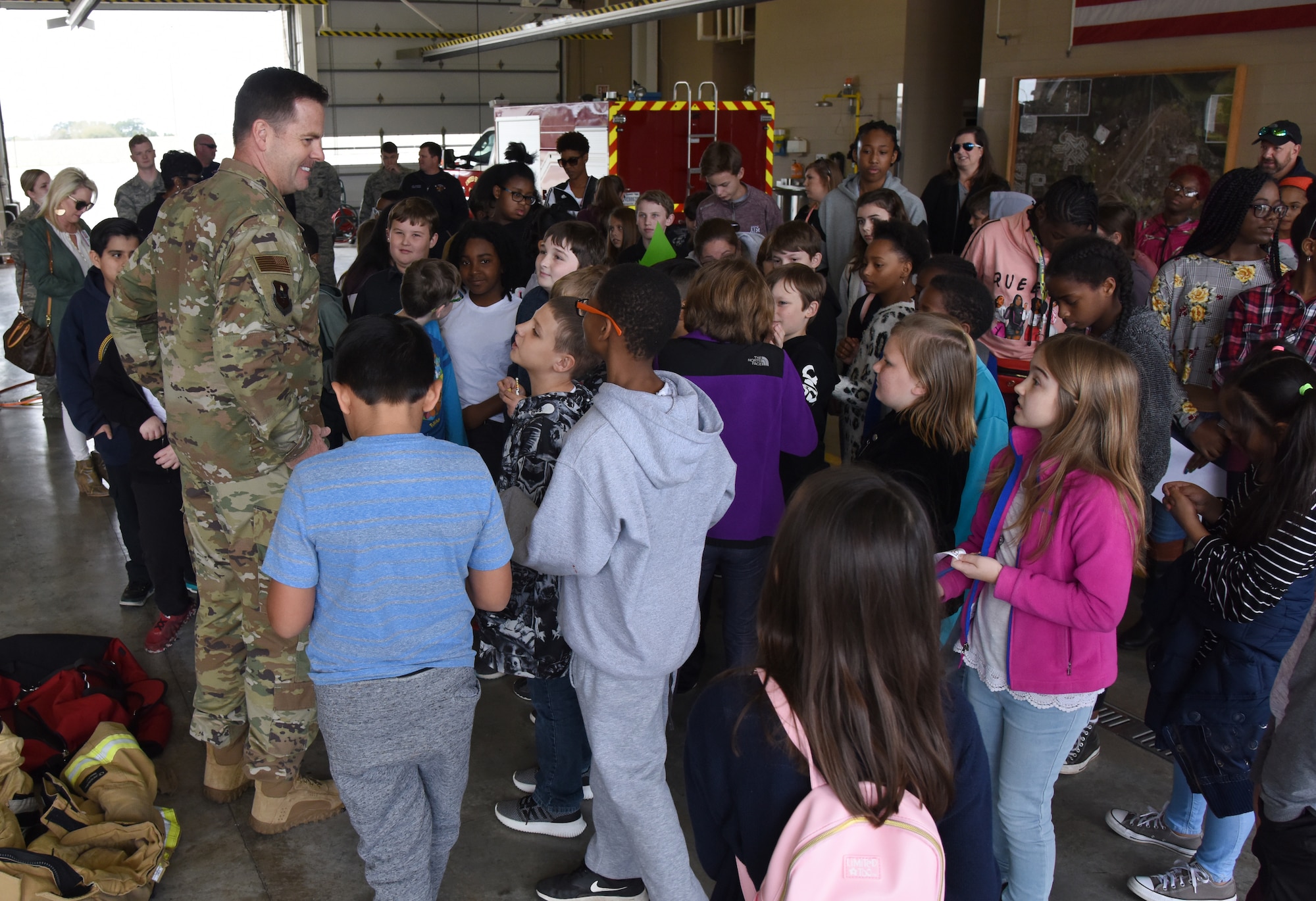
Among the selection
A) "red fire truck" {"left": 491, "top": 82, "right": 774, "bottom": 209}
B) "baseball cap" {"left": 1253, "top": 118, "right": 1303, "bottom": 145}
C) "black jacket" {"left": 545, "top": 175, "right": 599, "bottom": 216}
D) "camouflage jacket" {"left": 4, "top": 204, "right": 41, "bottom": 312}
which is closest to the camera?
"baseball cap" {"left": 1253, "top": 118, "right": 1303, "bottom": 145}

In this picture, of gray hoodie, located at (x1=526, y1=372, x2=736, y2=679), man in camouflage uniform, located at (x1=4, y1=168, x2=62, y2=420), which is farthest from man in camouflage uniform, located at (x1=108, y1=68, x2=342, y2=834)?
man in camouflage uniform, located at (x1=4, y1=168, x2=62, y2=420)

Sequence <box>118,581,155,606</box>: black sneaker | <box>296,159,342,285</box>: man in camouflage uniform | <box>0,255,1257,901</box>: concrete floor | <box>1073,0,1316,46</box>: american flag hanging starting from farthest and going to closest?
<box>296,159,342,285</box>: man in camouflage uniform, <box>1073,0,1316,46</box>: american flag hanging, <box>118,581,155,606</box>: black sneaker, <box>0,255,1257,901</box>: concrete floor

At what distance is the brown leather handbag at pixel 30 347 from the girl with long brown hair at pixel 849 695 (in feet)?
19.5

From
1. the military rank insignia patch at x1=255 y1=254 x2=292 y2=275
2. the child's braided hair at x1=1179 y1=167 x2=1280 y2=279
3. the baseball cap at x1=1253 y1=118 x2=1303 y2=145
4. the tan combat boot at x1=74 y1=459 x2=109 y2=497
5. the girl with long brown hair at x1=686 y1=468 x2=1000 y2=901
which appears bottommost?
the tan combat boot at x1=74 y1=459 x2=109 y2=497

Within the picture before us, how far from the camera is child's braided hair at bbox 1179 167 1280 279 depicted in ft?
11.6

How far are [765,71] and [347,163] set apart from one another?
8853 mm

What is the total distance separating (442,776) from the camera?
223 cm

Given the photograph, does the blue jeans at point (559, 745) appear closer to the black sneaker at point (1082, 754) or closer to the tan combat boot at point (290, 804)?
the tan combat boot at point (290, 804)

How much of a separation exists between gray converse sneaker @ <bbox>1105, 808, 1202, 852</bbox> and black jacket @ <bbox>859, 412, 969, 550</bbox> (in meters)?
0.98

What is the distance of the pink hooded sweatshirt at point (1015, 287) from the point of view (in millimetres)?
3865

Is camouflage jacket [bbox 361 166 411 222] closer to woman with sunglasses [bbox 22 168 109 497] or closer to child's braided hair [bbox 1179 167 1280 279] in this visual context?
woman with sunglasses [bbox 22 168 109 497]

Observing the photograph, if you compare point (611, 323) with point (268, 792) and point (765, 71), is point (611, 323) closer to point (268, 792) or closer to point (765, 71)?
point (268, 792)

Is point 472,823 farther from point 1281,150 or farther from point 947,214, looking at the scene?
point 1281,150

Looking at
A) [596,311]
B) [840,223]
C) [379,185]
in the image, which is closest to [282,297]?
[596,311]
